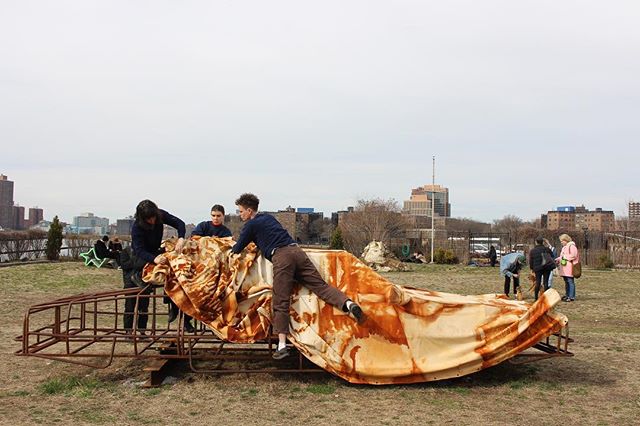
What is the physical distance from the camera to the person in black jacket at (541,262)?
15133mm

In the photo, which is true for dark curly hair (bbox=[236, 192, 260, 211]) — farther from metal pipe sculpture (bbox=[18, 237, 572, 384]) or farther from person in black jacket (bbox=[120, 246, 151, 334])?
person in black jacket (bbox=[120, 246, 151, 334])

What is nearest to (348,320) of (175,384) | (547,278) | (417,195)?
(175,384)

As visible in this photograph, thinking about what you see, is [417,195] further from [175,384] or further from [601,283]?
[175,384]

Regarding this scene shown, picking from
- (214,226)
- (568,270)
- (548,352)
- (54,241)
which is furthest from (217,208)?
(54,241)

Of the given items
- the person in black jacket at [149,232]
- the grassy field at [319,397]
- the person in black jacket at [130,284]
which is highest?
the person in black jacket at [149,232]

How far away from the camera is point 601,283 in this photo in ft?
72.5

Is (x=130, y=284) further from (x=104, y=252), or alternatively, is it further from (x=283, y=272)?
(x=104, y=252)

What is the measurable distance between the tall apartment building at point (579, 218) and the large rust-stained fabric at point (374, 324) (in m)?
78.5

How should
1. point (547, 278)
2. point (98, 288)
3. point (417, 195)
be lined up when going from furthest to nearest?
point (417, 195) < point (98, 288) < point (547, 278)

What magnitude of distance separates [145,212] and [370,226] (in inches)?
1652

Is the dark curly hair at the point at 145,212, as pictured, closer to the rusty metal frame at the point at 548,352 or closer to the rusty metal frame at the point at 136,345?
the rusty metal frame at the point at 136,345

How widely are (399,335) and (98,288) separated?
13.9 meters

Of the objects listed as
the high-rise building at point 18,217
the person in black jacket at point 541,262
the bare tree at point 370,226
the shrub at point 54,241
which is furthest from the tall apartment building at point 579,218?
the high-rise building at point 18,217

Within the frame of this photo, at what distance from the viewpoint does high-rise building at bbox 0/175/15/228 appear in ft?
279
